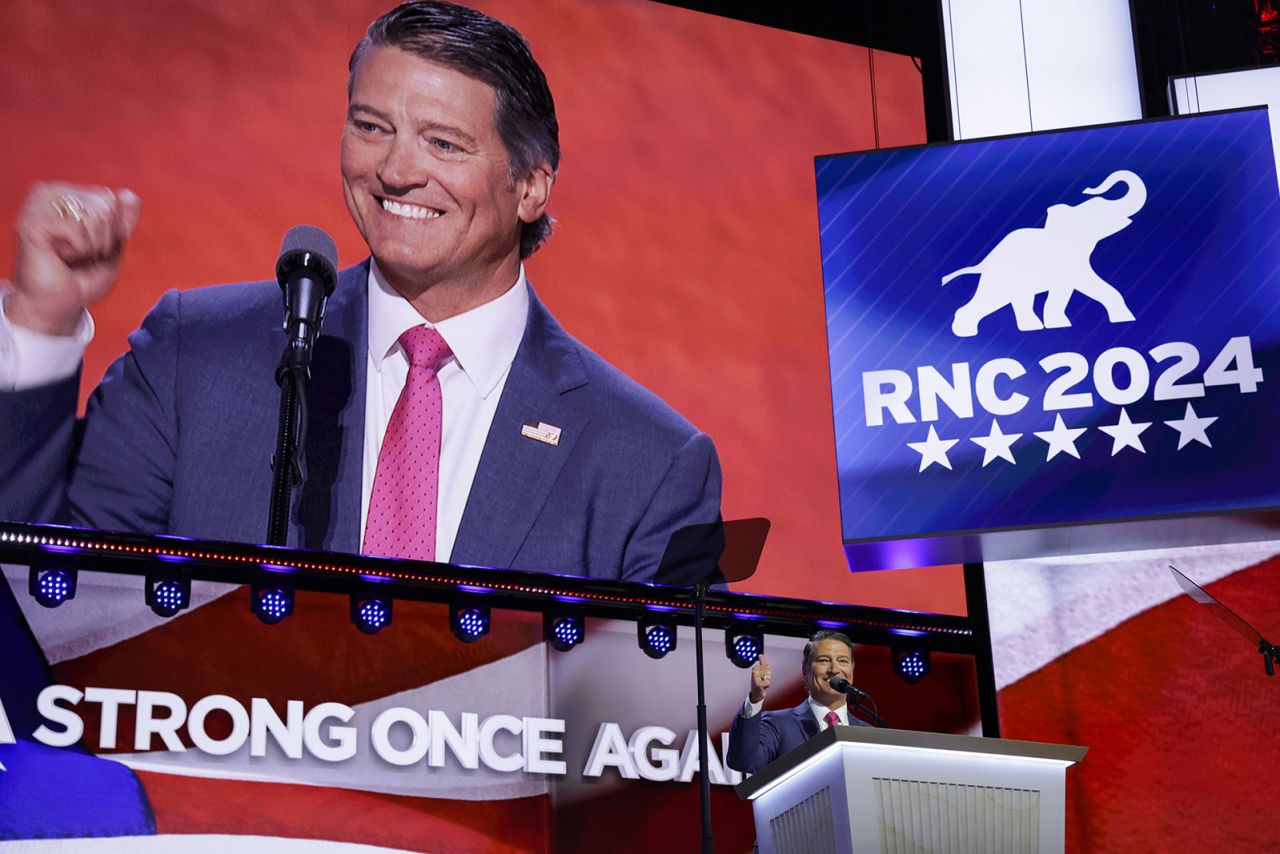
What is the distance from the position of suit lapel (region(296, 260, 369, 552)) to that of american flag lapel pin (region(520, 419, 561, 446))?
2.12ft

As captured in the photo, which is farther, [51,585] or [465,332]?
[465,332]

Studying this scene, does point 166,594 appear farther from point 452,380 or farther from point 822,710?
point 822,710

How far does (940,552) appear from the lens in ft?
23.4

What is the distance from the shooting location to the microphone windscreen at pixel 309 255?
5.06m

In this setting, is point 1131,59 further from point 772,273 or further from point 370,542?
point 370,542

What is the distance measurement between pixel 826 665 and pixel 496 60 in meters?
3.13

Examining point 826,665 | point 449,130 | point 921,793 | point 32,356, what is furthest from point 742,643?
point 921,793

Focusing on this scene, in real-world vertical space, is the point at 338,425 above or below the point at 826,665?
above

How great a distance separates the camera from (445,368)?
6777 mm

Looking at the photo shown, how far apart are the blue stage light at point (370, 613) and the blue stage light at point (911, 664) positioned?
2234 millimetres

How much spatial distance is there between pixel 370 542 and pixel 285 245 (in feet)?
5.49

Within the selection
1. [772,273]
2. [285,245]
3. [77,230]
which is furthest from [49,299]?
[772,273]

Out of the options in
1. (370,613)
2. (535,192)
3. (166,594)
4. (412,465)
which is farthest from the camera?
(535,192)

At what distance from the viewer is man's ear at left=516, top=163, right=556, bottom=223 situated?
715 centimetres
